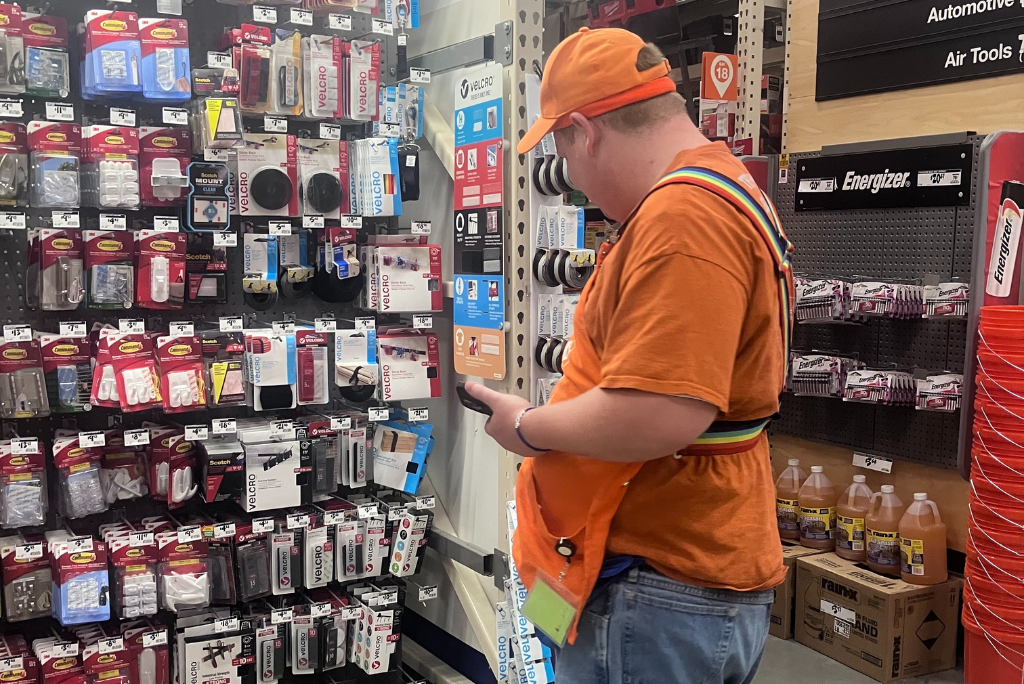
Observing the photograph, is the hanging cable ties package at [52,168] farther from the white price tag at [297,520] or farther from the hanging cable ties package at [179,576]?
the white price tag at [297,520]

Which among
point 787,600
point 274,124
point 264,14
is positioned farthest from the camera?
point 787,600

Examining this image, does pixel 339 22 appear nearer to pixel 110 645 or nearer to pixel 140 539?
pixel 140 539

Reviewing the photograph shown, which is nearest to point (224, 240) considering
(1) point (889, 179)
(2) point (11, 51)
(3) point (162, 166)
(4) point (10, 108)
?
(3) point (162, 166)

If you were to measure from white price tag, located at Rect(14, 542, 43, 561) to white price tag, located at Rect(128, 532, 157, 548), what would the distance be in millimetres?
284

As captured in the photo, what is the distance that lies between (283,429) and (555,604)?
2188mm

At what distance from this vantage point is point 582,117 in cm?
151

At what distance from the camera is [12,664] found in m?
3.07

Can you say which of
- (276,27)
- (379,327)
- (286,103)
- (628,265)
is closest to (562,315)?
(379,327)

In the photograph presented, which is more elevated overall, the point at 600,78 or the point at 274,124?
the point at 274,124

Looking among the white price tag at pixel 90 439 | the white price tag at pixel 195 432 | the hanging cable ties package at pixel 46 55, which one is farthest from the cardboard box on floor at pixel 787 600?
the hanging cable ties package at pixel 46 55

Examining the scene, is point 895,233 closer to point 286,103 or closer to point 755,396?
point 286,103

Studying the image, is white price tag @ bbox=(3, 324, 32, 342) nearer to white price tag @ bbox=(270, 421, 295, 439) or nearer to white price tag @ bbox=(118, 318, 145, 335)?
white price tag @ bbox=(118, 318, 145, 335)

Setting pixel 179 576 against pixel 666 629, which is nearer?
pixel 666 629

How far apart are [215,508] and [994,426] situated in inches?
114
